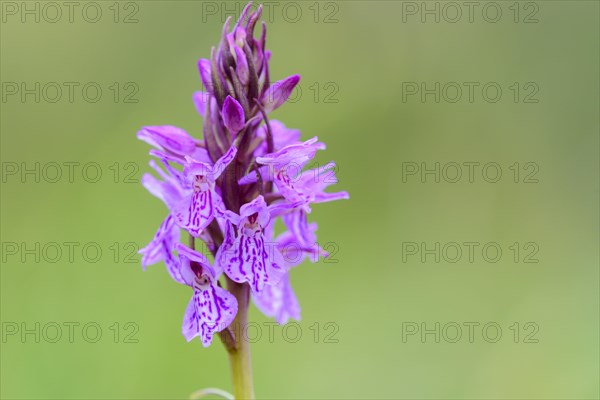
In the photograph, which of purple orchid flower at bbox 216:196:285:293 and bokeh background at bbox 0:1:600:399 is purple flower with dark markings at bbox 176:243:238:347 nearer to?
purple orchid flower at bbox 216:196:285:293

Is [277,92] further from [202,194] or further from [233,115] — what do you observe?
[202,194]

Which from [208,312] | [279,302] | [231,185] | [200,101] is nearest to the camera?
[208,312]

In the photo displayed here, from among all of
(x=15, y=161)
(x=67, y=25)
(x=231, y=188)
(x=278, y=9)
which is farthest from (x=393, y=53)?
(x=231, y=188)

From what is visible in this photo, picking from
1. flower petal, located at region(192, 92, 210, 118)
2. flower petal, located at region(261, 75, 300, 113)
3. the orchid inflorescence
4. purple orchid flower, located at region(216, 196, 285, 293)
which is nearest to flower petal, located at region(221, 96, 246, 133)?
the orchid inflorescence

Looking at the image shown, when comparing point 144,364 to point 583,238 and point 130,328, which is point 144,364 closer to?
point 130,328

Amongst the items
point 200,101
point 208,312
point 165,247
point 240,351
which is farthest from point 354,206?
point 208,312

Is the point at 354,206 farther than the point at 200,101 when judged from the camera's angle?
Yes
